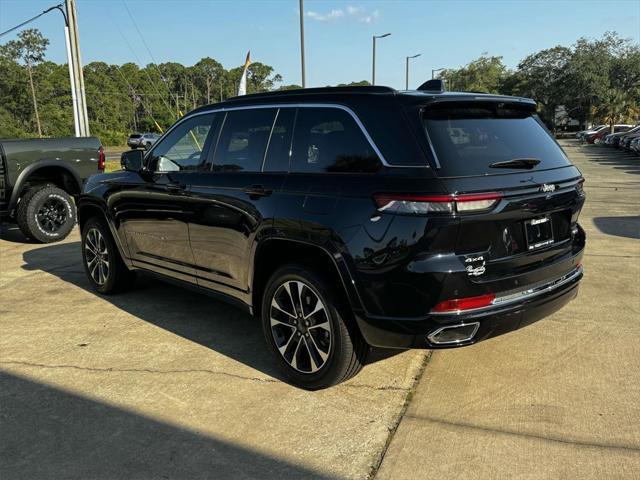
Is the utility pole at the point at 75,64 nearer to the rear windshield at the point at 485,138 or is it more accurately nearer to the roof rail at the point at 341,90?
the roof rail at the point at 341,90

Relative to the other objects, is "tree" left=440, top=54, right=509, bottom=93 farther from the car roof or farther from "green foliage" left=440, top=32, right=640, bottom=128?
the car roof

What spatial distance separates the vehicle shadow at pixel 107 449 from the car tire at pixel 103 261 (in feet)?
7.13

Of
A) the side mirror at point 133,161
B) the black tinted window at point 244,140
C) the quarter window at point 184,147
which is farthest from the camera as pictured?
the side mirror at point 133,161

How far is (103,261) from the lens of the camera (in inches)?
220

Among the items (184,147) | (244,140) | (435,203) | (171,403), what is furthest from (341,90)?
(171,403)

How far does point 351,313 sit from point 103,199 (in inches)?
125

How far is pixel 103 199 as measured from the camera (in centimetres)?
532

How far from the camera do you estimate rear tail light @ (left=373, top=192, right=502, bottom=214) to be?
2.78 meters

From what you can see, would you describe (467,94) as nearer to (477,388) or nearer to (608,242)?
(477,388)

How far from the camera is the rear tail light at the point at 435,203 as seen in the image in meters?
2.78

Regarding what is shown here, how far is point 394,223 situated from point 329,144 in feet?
2.50

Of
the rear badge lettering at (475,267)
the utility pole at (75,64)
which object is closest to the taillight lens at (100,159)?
the rear badge lettering at (475,267)

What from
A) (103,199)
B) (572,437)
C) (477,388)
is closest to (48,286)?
(103,199)

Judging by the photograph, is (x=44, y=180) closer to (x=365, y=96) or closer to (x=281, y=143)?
(x=281, y=143)
